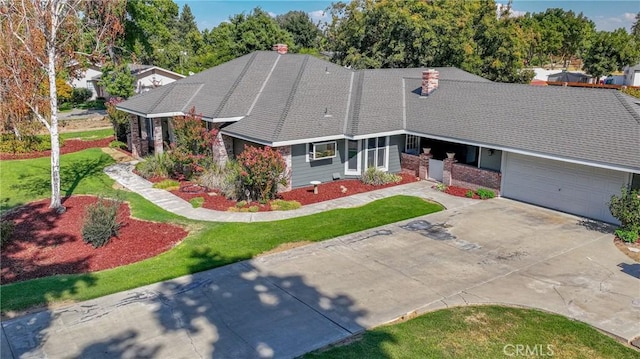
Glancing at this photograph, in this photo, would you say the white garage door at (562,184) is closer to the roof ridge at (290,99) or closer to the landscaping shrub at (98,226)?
the roof ridge at (290,99)

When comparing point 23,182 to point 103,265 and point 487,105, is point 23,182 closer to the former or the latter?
point 103,265

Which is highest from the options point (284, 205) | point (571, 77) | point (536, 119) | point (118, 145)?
point (571, 77)

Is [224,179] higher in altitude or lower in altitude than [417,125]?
lower

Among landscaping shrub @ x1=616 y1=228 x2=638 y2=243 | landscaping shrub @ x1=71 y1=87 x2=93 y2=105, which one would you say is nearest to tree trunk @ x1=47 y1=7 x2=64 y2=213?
landscaping shrub @ x1=616 y1=228 x2=638 y2=243

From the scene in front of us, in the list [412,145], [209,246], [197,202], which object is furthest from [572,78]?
[209,246]

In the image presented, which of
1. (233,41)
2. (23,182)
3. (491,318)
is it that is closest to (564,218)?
(491,318)

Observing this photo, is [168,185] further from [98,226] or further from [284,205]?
[98,226]

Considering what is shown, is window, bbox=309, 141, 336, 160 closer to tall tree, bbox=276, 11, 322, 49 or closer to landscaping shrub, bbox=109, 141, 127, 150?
landscaping shrub, bbox=109, 141, 127, 150
